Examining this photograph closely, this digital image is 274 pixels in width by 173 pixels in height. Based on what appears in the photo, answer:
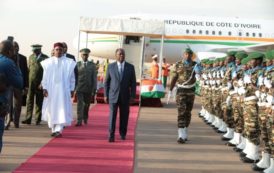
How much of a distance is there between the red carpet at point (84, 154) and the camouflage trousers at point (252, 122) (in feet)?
5.79

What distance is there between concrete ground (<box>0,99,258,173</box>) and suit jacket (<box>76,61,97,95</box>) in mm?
1225

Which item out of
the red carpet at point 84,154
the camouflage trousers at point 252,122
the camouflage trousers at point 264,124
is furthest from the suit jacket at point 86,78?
the camouflage trousers at point 264,124

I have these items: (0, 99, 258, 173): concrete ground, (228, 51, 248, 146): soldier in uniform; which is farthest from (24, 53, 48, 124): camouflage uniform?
(228, 51, 248, 146): soldier in uniform

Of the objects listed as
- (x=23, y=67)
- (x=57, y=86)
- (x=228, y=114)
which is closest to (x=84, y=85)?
(x=23, y=67)

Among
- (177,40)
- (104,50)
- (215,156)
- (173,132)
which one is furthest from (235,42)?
(215,156)

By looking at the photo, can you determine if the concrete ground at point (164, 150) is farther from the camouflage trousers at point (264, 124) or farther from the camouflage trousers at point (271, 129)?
the camouflage trousers at point (271, 129)

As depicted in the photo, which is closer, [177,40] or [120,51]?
[120,51]

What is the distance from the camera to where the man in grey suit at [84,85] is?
12320 millimetres

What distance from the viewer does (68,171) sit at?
732 centimetres

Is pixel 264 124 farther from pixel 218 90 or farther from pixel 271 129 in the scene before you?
pixel 218 90

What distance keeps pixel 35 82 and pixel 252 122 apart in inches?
228

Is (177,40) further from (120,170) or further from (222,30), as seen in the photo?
(120,170)

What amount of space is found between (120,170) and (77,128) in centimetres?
451

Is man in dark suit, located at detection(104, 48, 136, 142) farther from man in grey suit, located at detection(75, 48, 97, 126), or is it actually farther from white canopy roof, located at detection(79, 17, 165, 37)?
white canopy roof, located at detection(79, 17, 165, 37)
